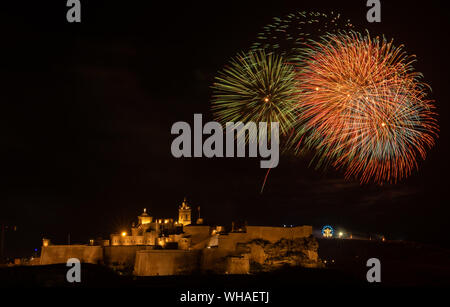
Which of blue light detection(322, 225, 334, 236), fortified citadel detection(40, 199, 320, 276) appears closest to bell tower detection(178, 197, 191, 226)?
fortified citadel detection(40, 199, 320, 276)

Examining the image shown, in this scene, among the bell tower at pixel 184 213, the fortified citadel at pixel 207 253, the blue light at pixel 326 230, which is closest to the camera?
the fortified citadel at pixel 207 253

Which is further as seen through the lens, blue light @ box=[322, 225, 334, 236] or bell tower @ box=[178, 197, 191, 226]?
blue light @ box=[322, 225, 334, 236]

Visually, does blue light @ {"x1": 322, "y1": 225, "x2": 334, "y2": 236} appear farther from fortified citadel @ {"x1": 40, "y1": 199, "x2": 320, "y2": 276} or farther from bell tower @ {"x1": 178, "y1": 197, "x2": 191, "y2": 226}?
fortified citadel @ {"x1": 40, "y1": 199, "x2": 320, "y2": 276}

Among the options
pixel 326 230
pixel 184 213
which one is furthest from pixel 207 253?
pixel 326 230

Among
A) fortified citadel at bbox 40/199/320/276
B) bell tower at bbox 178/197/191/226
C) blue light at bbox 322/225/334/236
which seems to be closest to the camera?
fortified citadel at bbox 40/199/320/276

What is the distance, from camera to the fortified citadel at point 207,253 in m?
47.9

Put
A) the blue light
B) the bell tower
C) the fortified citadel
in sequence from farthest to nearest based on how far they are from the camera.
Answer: the blue light < the bell tower < the fortified citadel

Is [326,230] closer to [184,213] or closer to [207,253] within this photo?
[184,213]

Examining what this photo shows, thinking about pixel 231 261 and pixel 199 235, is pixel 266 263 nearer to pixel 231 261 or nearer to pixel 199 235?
pixel 231 261

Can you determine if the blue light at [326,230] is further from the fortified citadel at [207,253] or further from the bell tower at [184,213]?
the fortified citadel at [207,253]

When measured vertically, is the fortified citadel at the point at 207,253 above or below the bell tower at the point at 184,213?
below

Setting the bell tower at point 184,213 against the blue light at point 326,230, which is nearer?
the bell tower at point 184,213

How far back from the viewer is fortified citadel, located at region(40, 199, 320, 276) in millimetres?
47875

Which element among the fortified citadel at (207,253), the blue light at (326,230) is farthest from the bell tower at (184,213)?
the blue light at (326,230)
